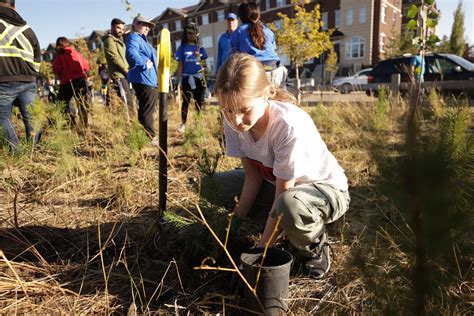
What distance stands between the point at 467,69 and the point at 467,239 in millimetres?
9858

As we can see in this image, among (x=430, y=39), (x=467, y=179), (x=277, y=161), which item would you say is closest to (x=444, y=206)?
(x=467, y=179)

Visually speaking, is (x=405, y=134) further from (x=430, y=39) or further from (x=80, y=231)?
(x=80, y=231)

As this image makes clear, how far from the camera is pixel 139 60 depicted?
12.7 feet

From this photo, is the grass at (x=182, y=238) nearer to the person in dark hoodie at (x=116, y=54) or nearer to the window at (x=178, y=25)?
the person in dark hoodie at (x=116, y=54)

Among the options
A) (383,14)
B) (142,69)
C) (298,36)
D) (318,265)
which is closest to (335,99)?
(298,36)

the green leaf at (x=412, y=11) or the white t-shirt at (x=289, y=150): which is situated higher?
the green leaf at (x=412, y=11)

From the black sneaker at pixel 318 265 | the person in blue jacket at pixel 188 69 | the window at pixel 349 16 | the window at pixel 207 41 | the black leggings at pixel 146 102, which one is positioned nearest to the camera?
the black sneaker at pixel 318 265

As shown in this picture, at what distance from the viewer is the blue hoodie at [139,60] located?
3.85 metres

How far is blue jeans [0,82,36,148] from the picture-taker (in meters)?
3.16

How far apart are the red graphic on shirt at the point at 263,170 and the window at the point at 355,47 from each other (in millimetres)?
31665

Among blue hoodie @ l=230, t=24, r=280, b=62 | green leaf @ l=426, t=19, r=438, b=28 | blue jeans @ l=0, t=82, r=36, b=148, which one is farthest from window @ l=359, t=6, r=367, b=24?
green leaf @ l=426, t=19, r=438, b=28

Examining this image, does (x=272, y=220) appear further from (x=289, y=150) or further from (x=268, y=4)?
(x=268, y=4)

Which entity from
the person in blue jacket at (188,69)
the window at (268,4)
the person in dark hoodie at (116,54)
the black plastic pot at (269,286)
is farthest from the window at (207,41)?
the black plastic pot at (269,286)

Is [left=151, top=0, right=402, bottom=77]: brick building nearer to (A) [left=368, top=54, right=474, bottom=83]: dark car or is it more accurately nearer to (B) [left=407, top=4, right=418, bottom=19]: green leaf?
(A) [left=368, top=54, right=474, bottom=83]: dark car
